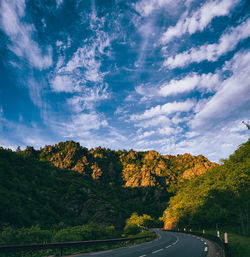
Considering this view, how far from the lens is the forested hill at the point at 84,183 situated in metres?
46.5

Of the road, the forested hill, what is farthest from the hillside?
the road

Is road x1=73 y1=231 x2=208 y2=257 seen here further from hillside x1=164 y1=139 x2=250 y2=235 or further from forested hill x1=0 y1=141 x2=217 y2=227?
Result: hillside x1=164 y1=139 x2=250 y2=235

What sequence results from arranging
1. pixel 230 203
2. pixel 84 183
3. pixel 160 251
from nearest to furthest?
pixel 160 251
pixel 230 203
pixel 84 183

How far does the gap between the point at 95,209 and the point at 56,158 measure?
92680 millimetres

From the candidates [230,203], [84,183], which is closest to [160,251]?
[230,203]

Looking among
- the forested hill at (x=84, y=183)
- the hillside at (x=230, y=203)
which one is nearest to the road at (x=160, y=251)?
the forested hill at (x=84, y=183)

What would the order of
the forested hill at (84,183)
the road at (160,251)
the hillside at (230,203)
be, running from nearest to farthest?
the road at (160,251), the hillside at (230,203), the forested hill at (84,183)

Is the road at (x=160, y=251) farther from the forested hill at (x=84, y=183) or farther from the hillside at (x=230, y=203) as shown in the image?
the hillside at (x=230, y=203)

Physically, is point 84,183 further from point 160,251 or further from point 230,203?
point 160,251

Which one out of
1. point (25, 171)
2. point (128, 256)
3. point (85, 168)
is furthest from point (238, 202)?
point (85, 168)

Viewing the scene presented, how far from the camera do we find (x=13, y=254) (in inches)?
456

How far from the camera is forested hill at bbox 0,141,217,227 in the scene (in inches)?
1831

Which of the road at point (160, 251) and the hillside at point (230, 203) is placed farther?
the hillside at point (230, 203)

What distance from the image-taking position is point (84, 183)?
9806 centimetres
